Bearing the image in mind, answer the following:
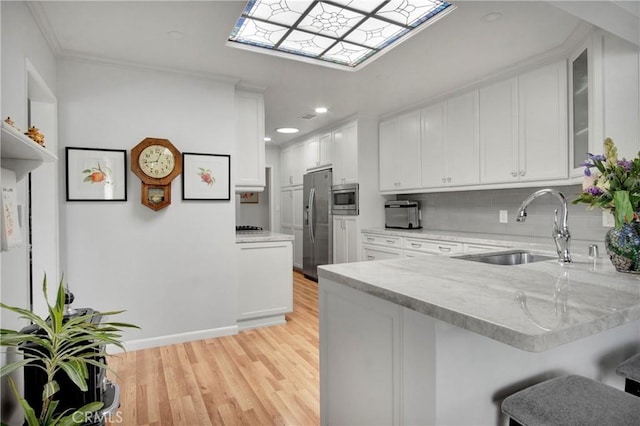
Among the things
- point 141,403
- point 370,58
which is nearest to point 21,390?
point 141,403

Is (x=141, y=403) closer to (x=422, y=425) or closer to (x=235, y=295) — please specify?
(x=235, y=295)

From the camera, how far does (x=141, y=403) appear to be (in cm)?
209

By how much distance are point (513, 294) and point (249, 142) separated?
2.92 metres

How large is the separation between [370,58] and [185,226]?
6.81 feet

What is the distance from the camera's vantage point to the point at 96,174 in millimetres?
2758

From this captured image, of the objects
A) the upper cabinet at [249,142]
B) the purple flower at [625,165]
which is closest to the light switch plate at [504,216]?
Answer: the purple flower at [625,165]

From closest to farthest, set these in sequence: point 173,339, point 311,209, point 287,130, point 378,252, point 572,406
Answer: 1. point 572,406
2. point 173,339
3. point 378,252
4. point 287,130
5. point 311,209

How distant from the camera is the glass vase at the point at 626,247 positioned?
4.27ft

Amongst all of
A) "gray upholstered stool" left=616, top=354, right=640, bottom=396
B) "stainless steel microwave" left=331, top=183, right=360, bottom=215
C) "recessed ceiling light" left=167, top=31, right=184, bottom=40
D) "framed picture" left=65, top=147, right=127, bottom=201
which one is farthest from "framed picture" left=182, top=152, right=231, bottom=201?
"gray upholstered stool" left=616, top=354, right=640, bottom=396

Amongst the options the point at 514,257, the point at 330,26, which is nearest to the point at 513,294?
the point at 514,257

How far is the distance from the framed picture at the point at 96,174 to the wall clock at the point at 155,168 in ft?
0.41

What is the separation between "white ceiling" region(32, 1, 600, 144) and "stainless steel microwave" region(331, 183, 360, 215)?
1291mm

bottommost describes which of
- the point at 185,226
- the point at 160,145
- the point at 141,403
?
the point at 141,403

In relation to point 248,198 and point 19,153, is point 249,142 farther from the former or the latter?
point 248,198
